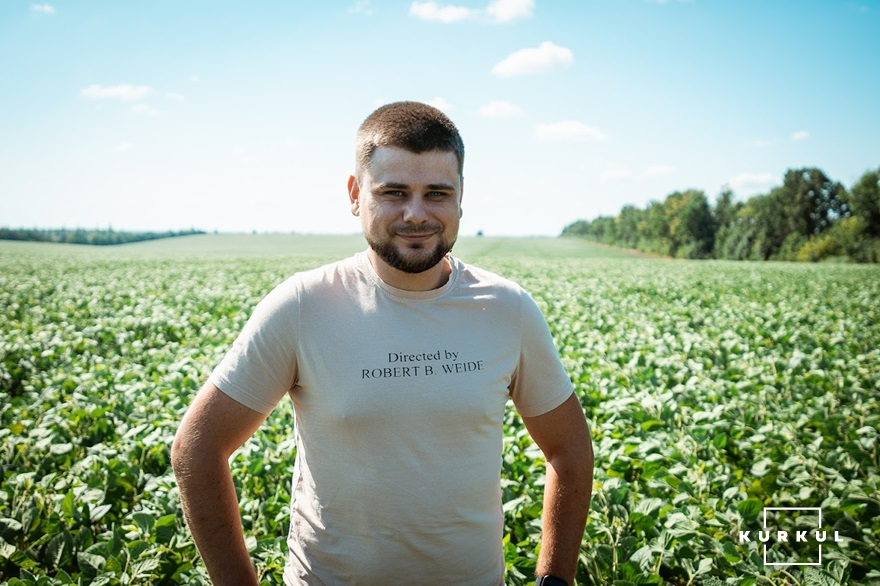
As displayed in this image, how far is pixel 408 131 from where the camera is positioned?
1.64 meters

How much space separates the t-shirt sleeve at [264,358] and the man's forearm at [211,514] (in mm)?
216

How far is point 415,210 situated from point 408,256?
152 mm

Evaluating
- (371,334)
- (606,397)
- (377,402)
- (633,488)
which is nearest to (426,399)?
(377,402)

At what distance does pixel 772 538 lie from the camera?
3.05 metres

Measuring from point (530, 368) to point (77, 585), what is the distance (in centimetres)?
229

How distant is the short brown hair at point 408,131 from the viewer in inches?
64.8

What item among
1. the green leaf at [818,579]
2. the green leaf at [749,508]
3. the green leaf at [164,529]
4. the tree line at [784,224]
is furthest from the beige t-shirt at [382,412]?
the tree line at [784,224]

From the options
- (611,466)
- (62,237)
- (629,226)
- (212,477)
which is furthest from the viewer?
(629,226)

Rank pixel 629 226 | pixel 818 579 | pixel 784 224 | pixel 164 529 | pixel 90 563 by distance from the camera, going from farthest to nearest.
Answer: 1. pixel 629 226
2. pixel 784 224
3. pixel 164 529
4. pixel 90 563
5. pixel 818 579

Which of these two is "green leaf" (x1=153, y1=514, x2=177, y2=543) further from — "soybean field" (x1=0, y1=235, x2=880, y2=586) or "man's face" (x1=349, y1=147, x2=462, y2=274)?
"man's face" (x1=349, y1=147, x2=462, y2=274)

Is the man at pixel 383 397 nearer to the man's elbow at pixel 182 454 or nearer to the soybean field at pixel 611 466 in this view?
the man's elbow at pixel 182 454

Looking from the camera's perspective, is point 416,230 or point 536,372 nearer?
point 416,230

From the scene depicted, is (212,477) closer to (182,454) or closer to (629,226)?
(182,454)

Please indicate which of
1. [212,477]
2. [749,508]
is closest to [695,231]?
[749,508]
